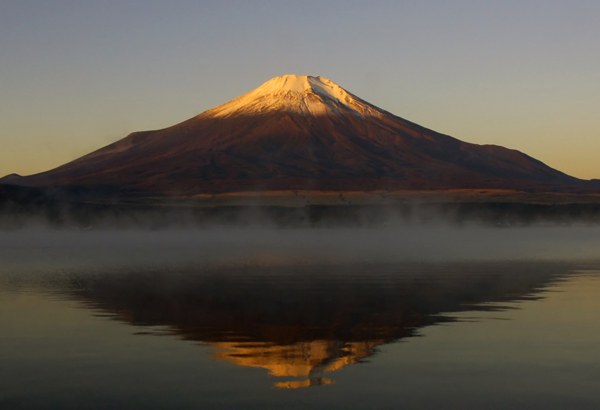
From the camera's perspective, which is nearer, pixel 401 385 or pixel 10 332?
pixel 401 385

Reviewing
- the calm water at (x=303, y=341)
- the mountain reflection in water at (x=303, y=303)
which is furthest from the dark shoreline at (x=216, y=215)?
the calm water at (x=303, y=341)

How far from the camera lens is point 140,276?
46469mm

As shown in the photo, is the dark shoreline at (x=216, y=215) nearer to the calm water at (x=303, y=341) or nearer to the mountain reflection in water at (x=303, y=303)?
the mountain reflection in water at (x=303, y=303)

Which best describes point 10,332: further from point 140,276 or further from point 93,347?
point 140,276

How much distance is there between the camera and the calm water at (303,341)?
57.9 feet

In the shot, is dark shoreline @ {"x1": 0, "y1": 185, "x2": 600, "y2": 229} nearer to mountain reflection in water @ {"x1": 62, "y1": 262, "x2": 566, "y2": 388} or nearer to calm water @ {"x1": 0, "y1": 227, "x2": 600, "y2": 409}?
mountain reflection in water @ {"x1": 62, "y1": 262, "x2": 566, "y2": 388}

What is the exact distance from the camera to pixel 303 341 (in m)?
23.6

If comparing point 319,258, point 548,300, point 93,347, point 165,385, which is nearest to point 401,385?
point 165,385

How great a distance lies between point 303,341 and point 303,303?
29.6 feet

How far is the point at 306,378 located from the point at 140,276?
1124 inches

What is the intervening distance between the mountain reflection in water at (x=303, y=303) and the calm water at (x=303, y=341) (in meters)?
0.07

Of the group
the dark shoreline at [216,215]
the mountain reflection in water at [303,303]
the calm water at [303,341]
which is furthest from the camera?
the dark shoreline at [216,215]

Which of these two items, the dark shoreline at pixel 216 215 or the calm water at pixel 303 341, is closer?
the calm water at pixel 303 341

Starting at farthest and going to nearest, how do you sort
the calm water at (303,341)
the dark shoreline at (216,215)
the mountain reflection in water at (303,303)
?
1. the dark shoreline at (216,215)
2. the mountain reflection in water at (303,303)
3. the calm water at (303,341)
